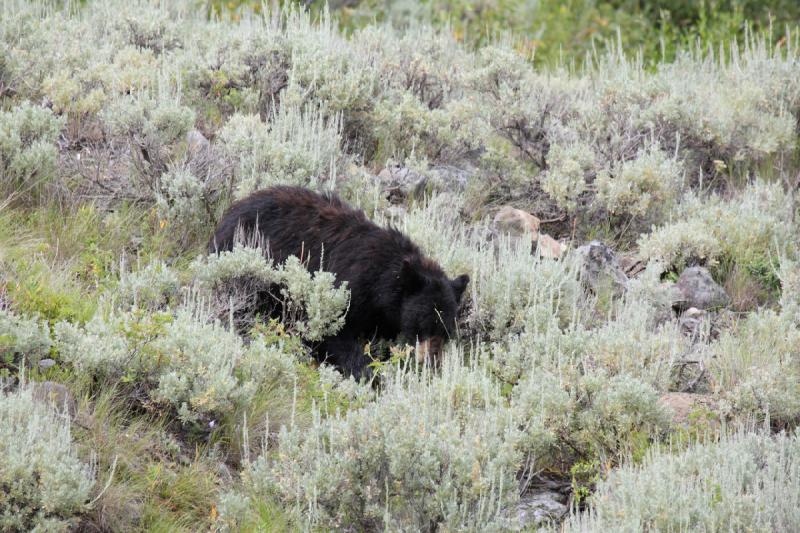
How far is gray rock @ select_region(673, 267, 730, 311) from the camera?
839 cm

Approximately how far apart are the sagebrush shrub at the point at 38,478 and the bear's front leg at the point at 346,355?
7.81 feet

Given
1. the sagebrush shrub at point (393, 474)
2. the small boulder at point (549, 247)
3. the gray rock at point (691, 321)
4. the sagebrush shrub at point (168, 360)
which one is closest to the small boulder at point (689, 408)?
the gray rock at point (691, 321)

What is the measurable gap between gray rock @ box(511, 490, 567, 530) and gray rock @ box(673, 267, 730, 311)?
317 centimetres

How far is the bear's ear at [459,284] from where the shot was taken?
707cm

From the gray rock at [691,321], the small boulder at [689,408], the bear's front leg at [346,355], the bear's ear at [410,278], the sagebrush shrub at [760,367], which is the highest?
the bear's ear at [410,278]

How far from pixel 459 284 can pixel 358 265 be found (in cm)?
72

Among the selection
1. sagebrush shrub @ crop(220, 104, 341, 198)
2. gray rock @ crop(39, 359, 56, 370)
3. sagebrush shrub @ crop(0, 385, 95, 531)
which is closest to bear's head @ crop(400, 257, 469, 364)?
sagebrush shrub @ crop(220, 104, 341, 198)

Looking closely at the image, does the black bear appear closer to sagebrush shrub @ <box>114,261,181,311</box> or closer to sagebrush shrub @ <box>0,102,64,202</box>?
sagebrush shrub @ <box>114,261,181,311</box>

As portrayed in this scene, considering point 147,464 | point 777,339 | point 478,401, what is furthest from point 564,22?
point 147,464

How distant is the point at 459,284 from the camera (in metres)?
7.09

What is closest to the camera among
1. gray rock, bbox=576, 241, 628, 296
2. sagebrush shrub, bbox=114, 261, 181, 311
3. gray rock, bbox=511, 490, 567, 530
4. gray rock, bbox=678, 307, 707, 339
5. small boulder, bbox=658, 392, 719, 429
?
gray rock, bbox=511, 490, 567, 530

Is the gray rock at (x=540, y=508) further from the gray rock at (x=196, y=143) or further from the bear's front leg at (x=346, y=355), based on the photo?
the gray rock at (x=196, y=143)

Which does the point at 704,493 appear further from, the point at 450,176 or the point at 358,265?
the point at 450,176

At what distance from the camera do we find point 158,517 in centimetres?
493
